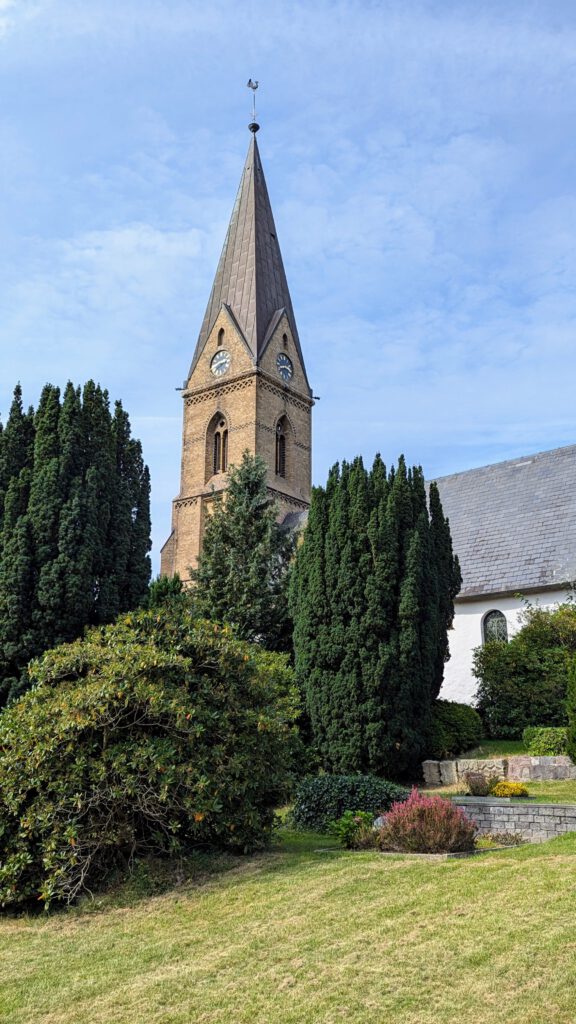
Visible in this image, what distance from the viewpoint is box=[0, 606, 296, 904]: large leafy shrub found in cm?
907

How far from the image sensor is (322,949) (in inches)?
264

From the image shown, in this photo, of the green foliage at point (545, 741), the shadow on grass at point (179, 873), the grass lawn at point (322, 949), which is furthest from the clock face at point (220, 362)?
the grass lawn at point (322, 949)

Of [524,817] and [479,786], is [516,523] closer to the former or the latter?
[479,786]

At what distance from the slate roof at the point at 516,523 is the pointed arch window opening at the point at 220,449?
14428 mm

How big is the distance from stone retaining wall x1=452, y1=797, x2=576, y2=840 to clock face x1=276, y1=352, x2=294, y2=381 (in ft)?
111

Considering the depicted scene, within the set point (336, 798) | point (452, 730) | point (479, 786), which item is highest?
point (452, 730)

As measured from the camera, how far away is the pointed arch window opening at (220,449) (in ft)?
137

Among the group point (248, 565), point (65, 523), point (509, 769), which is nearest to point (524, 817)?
point (509, 769)

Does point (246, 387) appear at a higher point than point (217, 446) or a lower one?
higher

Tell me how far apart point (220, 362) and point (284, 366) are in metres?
3.19

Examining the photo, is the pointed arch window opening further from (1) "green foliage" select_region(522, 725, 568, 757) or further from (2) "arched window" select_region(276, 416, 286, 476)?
(1) "green foliage" select_region(522, 725, 568, 757)

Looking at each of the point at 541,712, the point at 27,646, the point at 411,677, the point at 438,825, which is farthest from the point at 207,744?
the point at 541,712

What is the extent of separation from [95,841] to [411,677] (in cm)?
806

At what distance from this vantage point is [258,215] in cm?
4491
